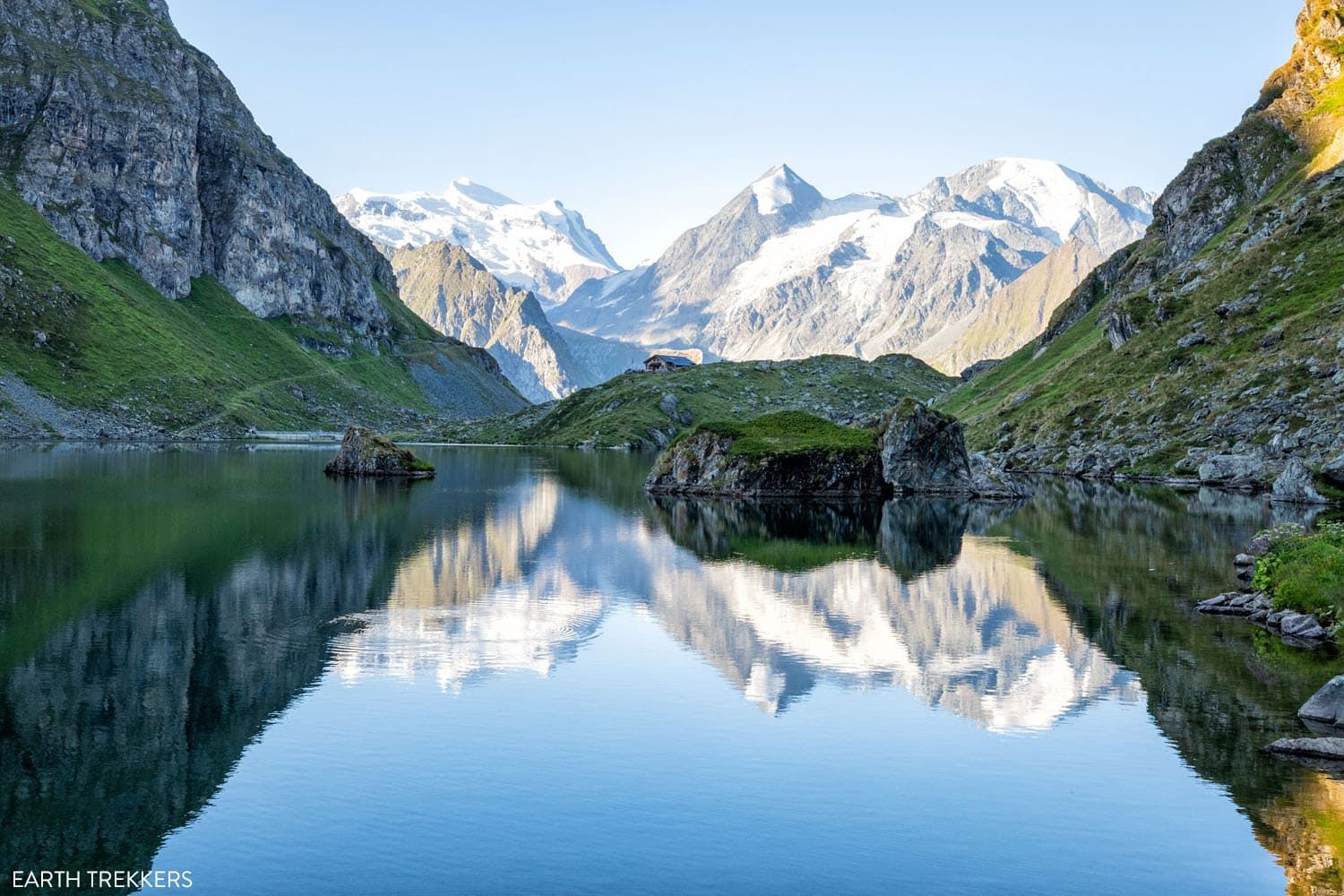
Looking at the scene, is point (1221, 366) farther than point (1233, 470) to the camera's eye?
Yes

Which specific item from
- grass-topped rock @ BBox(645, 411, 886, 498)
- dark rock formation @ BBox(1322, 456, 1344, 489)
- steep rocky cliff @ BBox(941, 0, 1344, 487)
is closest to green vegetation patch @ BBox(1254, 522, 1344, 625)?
dark rock formation @ BBox(1322, 456, 1344, 489)

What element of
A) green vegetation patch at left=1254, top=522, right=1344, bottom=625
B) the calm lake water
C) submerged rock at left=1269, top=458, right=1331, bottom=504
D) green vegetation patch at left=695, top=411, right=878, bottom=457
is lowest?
the calm lake water

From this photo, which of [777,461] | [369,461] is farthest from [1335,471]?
[369,461]

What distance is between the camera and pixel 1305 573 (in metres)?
50.1

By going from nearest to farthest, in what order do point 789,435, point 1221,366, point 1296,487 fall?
point 1296,487, point 789,435, point 1221,366

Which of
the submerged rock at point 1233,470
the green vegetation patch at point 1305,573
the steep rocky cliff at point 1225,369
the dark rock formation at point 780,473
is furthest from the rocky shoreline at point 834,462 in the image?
the green vegetation patch at point 1305,573

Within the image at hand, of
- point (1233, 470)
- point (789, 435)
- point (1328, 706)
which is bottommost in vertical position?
point (1328, 706)

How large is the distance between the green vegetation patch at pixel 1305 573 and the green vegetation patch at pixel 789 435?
7586 centimetres

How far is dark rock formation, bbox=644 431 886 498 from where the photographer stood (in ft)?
423

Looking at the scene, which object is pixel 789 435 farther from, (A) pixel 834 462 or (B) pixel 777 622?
(B) pixel 777 622

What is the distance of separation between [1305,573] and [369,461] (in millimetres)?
126692

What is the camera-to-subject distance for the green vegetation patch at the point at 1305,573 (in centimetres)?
4797

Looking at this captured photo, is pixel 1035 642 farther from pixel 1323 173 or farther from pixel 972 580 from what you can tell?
pixel 1323 173

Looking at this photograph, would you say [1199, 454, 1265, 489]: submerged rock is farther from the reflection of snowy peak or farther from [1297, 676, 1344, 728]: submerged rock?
[1297, 676, 1344, 728]: submerged rock
